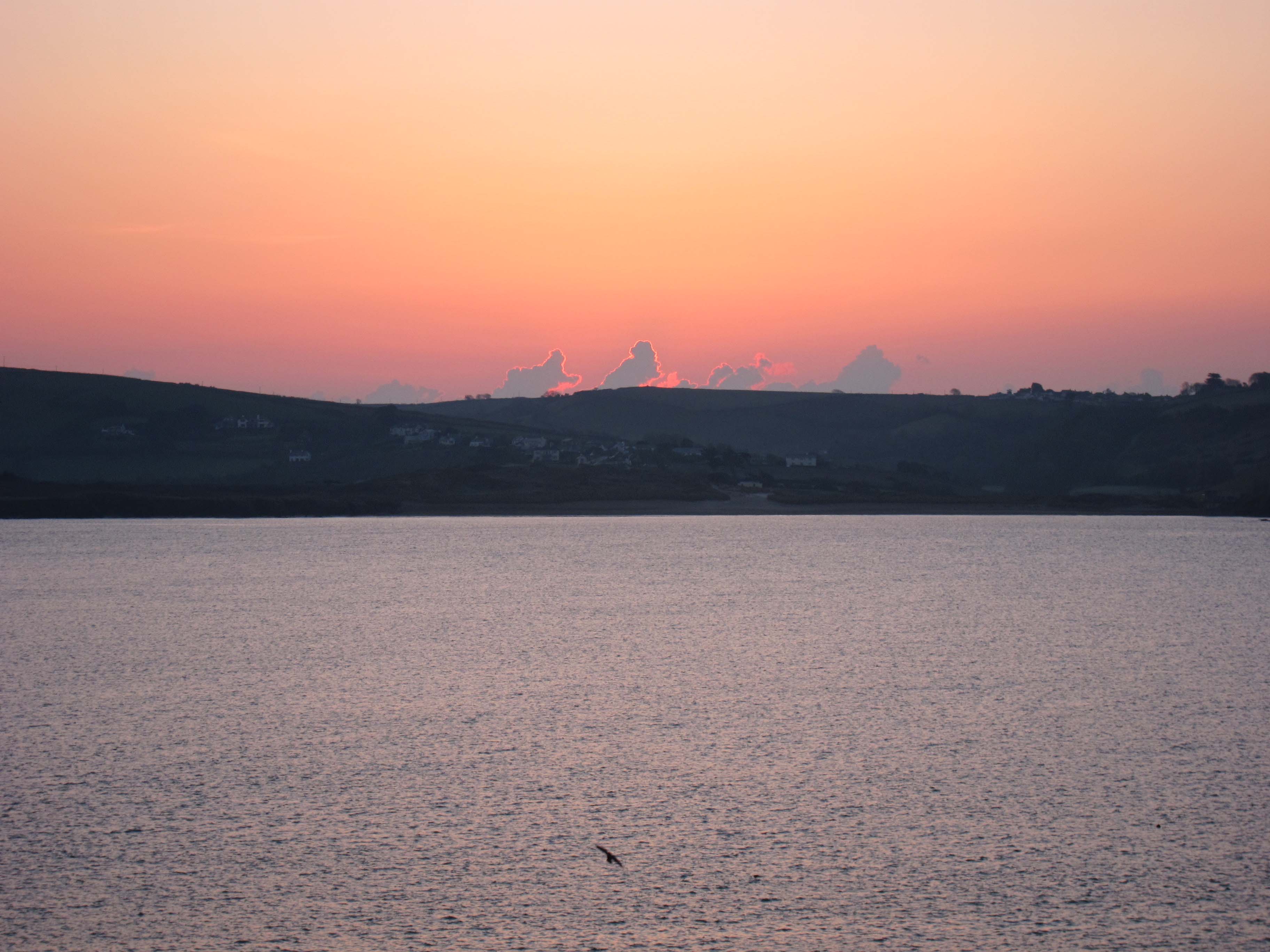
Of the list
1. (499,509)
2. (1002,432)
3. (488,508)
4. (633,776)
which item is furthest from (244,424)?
(633,776)

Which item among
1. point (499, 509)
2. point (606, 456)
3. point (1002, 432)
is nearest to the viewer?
point (499, 509)

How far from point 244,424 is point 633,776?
125213 millimetres

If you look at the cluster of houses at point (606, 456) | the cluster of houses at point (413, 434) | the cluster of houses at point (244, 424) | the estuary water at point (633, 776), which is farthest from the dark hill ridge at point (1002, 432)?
the estuary water at point (633, 776)

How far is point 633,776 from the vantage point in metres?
14.7

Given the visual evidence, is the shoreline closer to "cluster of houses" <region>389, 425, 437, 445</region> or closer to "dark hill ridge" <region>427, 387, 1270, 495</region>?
"dark hill ridge" <region>427, 387, 1270, 495</region>

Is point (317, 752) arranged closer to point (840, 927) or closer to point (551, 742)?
point (551, 742)

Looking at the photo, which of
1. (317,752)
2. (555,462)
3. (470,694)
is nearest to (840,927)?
(317,752)

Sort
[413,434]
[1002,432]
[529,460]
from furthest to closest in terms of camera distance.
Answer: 1. [1002,432]
2. [413,434]
3. [529,460]

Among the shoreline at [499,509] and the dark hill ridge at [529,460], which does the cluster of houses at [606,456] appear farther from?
the shoreline at [499,509]

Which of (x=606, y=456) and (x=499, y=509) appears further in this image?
(x=606, y=456)

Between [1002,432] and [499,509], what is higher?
[1002,432]

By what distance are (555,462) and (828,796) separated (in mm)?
108551

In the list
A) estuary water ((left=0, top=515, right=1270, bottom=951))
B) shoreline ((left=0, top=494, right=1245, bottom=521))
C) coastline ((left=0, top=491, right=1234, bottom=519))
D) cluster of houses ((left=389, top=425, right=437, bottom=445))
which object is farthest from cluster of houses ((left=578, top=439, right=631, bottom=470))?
estuary water ((left=0, top=515, right=1270, bottom=951))

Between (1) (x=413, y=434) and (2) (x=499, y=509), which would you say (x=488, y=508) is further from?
(1) (x=413, y=434)
